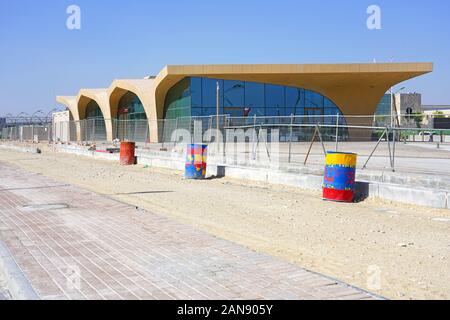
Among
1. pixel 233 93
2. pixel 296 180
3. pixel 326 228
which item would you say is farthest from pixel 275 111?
pixel 326 228

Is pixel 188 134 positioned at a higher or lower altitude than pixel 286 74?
lower

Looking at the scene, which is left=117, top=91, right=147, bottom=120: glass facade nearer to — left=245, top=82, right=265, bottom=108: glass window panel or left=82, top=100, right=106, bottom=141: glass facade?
left=245, top=82, right=265, bottom=108: glass window panel

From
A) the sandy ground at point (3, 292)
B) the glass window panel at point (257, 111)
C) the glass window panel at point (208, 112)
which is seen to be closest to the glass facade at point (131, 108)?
the glass window panel at point (208, 112)

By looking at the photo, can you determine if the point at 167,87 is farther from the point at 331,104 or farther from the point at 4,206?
the point at 4,206

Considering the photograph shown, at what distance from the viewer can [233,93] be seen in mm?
44281

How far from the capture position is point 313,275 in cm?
585

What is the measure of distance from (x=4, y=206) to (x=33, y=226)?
294 centimetres

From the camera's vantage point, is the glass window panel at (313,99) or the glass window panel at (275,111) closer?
the glass window panel at (275,111)

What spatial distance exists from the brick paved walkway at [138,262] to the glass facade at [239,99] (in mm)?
33783

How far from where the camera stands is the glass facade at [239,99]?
4369cm

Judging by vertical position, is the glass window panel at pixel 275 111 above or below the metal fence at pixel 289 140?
above

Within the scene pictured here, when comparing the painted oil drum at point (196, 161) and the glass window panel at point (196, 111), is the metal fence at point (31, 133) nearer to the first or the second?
the glass window panel at point (196, 111)

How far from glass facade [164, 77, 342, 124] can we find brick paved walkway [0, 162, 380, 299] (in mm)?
33783
